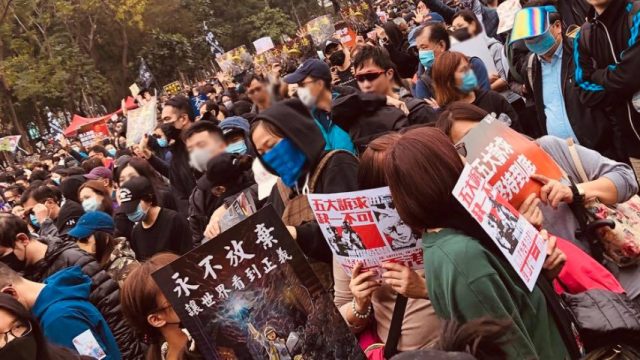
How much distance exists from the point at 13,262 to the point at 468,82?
3.38 meters

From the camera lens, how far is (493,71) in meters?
5.36

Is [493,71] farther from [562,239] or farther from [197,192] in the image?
[562,239]

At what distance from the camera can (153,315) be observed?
261cm

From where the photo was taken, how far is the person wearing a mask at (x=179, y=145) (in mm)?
5824

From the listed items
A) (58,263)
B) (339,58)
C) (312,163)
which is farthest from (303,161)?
(339,58)

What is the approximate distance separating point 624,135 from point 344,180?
77.0 inches

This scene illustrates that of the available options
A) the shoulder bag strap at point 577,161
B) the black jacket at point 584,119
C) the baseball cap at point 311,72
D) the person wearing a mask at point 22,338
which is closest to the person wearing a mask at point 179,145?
the baseball cap at point 311,72

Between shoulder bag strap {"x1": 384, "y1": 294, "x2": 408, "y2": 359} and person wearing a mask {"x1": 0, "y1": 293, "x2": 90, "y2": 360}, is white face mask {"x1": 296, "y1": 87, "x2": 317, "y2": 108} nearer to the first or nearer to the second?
shoulder bag strap {"x1": 384, "y1": 294, "x2": 408, "y2": 359}

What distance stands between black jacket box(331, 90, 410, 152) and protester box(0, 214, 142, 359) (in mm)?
1811

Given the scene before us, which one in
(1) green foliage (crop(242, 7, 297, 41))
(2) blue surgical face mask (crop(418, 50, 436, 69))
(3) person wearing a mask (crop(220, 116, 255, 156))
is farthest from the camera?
(1) green foliage (crop(242, 7, 297, 41))

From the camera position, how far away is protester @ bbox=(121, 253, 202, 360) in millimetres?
2604

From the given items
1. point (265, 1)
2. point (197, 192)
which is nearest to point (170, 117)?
point (197, 192)

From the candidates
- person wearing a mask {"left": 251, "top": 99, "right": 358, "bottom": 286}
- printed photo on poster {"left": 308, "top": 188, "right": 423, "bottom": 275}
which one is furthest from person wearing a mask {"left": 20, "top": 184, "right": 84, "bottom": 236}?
printed photo on poster {"left": 308, "top": 188, "right": 423, "bottom": 275}

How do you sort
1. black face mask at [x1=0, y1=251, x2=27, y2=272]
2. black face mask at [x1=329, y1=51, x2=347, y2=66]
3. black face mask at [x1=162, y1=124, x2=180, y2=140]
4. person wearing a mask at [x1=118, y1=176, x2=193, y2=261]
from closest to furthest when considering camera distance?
1. black face mask at [x1=0, y1=251, x2=27, y2=272]
2. person wearing a mask at [x1=118, y1=176, x2=193, y2=261]
3. black face mask at [x1=162, y1=124, x2=180, y2=140]
4. black face mask at [x1=329, y1=51, x2=347, y2=66]
